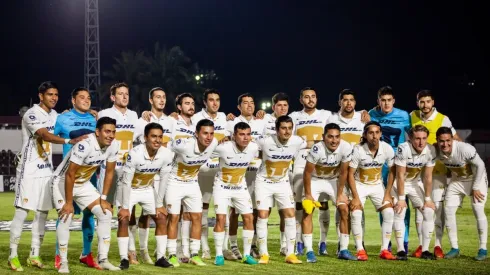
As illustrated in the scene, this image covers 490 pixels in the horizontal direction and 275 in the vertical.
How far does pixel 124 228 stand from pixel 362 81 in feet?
210

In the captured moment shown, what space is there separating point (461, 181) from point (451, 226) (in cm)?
70

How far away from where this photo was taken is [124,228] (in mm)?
10562

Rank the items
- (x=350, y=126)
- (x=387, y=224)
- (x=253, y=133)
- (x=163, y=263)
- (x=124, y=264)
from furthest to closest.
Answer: (x=253, y=133) < (x=350, y=126) < (x=387, y=224) < (x=163, y=263) < (x=124, y=264)

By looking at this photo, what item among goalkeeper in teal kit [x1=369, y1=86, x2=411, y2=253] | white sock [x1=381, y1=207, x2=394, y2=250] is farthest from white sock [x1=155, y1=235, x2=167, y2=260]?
goalkeeper in teal kit [x1=369, y1=86, x2=411, y2=253]

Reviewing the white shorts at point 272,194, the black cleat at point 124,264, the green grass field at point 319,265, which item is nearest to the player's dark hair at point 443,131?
the green grass field at point 319,265

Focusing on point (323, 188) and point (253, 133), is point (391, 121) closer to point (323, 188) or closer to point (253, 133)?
point (323, 188)

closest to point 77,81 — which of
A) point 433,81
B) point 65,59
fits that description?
point 65,59

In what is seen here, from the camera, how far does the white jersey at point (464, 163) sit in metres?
11.9

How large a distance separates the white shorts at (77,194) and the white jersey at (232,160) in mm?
1900

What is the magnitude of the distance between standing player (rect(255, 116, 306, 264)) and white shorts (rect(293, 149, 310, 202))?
64 cm

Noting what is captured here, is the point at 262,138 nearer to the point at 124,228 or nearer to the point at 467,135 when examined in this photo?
the point at 124,228

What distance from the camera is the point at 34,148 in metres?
10.8

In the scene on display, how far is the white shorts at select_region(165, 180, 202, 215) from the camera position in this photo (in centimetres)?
1120

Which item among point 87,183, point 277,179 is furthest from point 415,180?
point 87,183
